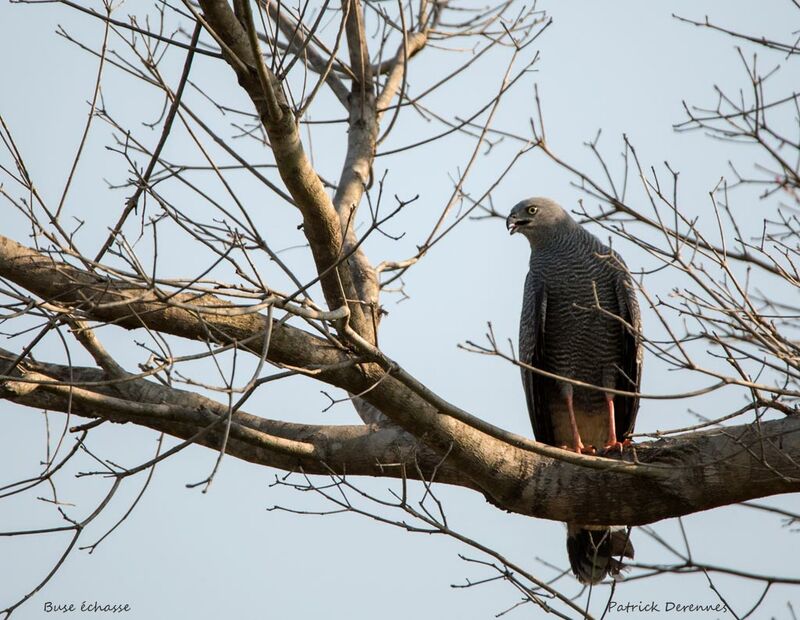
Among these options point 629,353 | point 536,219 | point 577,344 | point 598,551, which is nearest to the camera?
point 598,551

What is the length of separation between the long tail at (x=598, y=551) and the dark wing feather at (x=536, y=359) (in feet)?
3.49

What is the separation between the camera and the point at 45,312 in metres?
3.56

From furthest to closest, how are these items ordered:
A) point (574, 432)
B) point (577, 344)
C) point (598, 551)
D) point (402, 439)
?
point (577, 344), point (574, 432), point (598, 551), point (402, 439)

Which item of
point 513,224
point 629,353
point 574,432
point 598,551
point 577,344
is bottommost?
point 598,551

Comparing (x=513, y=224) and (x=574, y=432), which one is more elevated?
(x=513, y=224)

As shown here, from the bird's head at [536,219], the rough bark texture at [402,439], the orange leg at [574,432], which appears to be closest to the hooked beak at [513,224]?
the bird's head at [536,219]

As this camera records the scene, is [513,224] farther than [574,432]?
Yes

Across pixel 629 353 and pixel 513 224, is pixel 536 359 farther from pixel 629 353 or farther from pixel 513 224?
pixel 513 224

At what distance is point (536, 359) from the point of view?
717 cm

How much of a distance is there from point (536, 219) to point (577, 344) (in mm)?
1141

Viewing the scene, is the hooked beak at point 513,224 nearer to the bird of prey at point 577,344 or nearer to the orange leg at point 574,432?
the bird of prey at point 577,344

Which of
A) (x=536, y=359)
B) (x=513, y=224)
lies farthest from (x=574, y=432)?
(x=513, y=224)

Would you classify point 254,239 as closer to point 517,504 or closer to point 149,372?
point 149,372

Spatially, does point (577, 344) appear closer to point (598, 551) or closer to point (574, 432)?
point (574, 432)
